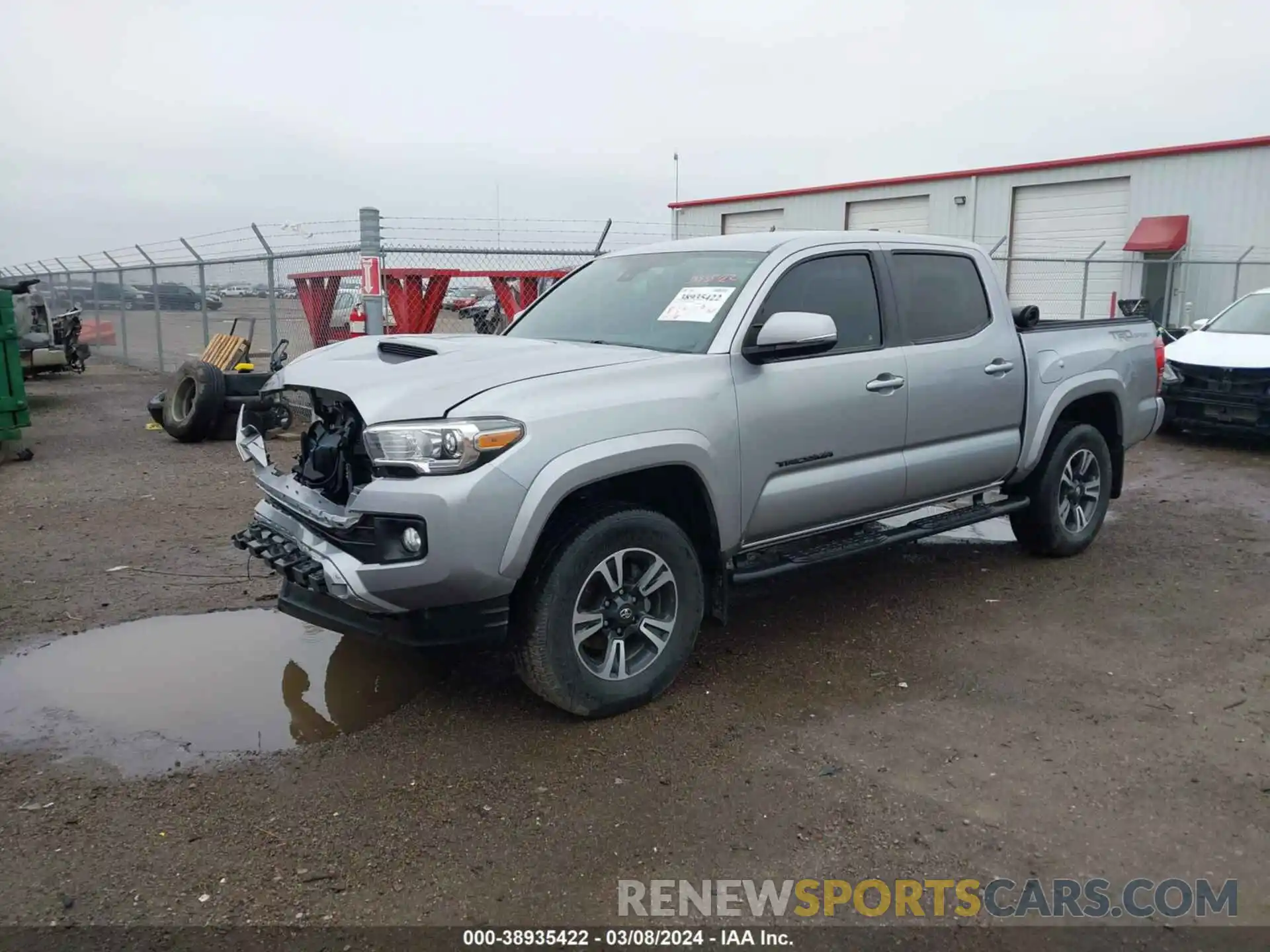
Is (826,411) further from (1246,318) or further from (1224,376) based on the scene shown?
(1246,318)

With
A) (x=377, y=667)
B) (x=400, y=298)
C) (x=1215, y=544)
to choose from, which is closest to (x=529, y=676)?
(x=377, y=667)

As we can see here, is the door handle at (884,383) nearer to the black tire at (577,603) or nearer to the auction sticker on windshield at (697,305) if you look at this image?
the auction sticker on windshield at (697,305)

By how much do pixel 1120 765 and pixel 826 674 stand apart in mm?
1268

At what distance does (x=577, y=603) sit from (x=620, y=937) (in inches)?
52.9

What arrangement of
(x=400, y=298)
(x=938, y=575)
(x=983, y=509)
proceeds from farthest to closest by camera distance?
(x=400, y=298)
(x=938, y=575)
(x=983, y=509)

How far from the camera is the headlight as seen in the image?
359 centimetres

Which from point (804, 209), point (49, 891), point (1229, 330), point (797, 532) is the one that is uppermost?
point (804, 209)

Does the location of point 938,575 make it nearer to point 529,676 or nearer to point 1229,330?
→ point 529,676

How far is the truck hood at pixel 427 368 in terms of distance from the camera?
3.72m

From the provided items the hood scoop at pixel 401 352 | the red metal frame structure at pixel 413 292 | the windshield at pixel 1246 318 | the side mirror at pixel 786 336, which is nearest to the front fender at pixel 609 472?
the side mirror at pixel 786 336

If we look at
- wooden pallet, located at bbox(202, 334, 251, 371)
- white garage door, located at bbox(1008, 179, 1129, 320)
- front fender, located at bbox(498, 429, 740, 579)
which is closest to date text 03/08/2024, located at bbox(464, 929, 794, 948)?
front fender, located at bbox(498, 429, 740, 579)

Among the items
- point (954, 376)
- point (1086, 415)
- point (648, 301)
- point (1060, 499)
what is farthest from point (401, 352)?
point (1086, 415)

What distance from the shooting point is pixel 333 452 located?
416cm

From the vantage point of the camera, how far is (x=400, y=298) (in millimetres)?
10484
